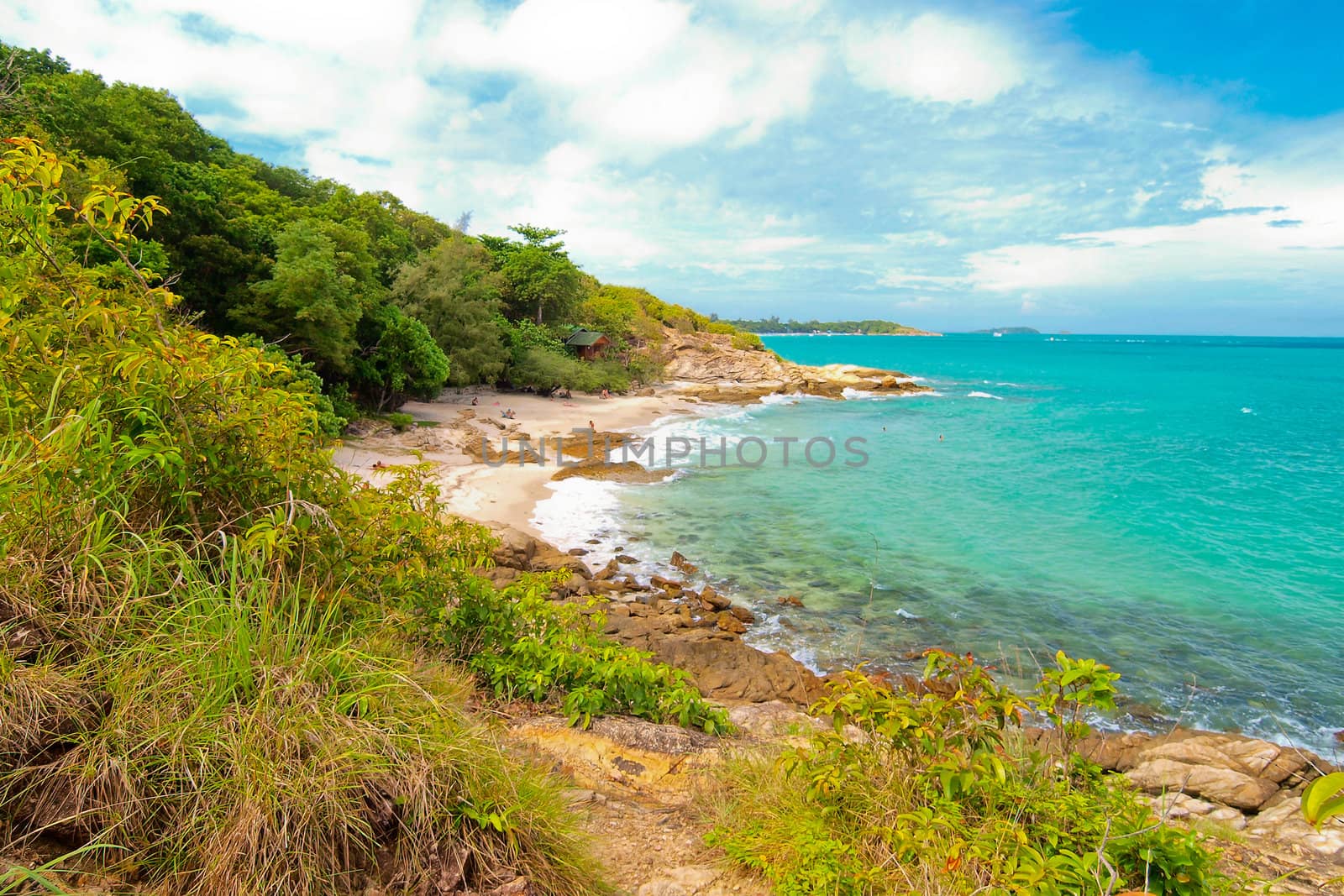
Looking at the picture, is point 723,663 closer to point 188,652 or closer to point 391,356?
point 188,652

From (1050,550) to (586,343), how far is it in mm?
30435

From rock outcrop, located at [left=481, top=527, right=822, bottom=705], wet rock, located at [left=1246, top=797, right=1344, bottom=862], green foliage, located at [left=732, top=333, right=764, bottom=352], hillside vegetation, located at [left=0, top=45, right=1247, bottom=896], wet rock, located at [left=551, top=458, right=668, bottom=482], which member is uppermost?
green foliage, located at [left=732, top=333, right=764, bottom=352]

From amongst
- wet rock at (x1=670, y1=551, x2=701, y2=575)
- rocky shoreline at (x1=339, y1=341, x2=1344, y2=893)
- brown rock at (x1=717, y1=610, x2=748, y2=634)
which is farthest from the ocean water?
rocky shoreline at (x1=339, y1=341, x2=1344, y2=893)

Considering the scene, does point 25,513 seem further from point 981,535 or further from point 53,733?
point 981,535

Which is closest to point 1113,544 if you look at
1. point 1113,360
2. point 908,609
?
point 908,609

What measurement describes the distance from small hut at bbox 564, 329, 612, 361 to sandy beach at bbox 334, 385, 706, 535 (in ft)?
13.6

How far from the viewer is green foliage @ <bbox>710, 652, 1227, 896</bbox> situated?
2666mm

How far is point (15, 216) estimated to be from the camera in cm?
292

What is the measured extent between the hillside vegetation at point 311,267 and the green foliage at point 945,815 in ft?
21.5

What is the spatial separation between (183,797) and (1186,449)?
37822 millimetres

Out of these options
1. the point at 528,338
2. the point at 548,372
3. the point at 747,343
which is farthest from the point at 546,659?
the point at 747,343

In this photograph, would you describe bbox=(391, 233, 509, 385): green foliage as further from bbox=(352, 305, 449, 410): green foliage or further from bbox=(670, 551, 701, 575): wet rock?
bbox=(670, 551, 701, 575): wet rock

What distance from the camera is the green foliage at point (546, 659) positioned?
16.1 ft

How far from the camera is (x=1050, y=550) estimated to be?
15953mm
